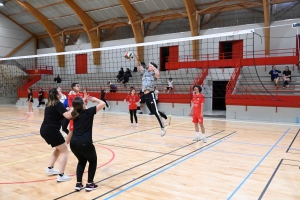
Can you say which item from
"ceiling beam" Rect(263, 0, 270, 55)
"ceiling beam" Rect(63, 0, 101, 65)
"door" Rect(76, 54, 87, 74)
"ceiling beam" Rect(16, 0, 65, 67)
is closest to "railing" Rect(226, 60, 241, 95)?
"ceiling beam" Rect(263, 0, 270, 55)

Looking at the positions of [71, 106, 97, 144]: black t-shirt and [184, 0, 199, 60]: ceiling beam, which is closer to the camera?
[71, 106, 97, 144]: black t-shirt

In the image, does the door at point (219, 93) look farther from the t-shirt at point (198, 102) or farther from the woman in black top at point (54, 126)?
the woman in black top at point (54, 126)

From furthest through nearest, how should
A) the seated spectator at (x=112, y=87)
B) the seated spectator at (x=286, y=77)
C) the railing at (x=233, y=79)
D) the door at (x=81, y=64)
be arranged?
the door at (x=81, y=64) < the seated spectator at (x=112, y=87) < the railing at (x=233, y=79) < the seated spectator at (x=286, y=77)

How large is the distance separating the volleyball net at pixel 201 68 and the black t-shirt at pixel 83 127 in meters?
7.15

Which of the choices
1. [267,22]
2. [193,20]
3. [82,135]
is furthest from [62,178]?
[193,20]

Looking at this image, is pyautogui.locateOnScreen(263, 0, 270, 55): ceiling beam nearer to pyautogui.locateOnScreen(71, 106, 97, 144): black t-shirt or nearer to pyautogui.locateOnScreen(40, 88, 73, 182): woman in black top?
pyautogui.locateOnScreen(40, 88, 73, 182): woman in black top

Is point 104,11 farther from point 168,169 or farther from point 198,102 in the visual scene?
point 168,169

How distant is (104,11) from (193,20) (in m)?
6.89

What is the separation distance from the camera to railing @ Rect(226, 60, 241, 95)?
13455 millimetres

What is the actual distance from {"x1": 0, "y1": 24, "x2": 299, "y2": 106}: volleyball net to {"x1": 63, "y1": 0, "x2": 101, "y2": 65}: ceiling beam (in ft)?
0.56

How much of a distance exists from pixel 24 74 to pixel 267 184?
80.7 ft

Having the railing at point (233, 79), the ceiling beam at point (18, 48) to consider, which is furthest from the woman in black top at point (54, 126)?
the ceiling beam at point (18, 48)

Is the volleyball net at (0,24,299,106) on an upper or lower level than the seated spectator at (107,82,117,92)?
upper

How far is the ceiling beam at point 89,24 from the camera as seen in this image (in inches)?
794
